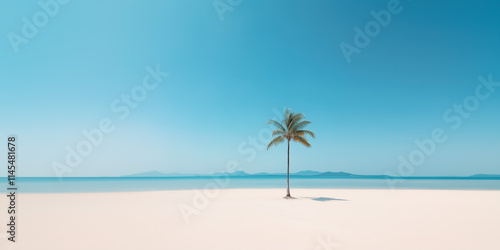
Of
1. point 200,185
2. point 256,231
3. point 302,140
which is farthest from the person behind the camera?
point 200,185

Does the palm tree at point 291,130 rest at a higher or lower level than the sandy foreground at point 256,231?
higher

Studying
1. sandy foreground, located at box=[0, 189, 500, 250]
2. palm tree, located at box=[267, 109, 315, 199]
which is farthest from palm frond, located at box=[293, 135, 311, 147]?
sandy foreground, located at box=[0, 189, 500, 250]

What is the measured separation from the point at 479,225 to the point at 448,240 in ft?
13.7

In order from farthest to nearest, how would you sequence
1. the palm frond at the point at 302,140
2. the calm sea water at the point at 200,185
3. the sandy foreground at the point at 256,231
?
the calm sea water at the point at 200,185
the palm frond at the point at 302,140
the sandy foreground at the point at 256,231

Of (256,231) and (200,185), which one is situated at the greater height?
(256,231)

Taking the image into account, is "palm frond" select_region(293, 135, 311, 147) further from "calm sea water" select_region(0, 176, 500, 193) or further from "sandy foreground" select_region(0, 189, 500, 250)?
"calm sea water" select_region(0, 176, 500, 193)

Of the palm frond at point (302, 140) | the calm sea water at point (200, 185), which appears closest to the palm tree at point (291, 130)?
the palm frond at point (302, 140)

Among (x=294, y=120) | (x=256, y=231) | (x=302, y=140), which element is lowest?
(x=256, y=231)

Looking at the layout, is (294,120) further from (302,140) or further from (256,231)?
(256,231)

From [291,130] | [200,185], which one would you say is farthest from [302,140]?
[200,185]

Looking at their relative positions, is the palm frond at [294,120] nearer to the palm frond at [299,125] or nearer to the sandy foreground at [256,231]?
the palm frond at [299,125]

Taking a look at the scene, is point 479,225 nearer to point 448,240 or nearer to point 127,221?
point 448,240

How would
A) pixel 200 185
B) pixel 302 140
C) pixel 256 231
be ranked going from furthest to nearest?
pixel 200 185 < pixel 302 140 < pixel 256 231

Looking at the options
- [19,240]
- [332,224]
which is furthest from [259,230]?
[19,240]
